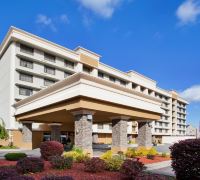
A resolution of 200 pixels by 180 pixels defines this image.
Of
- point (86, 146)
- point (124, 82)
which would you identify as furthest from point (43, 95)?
point (124, 82)

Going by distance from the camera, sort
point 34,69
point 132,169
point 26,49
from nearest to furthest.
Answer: point 132,169 < point 26,49 < point 34,69

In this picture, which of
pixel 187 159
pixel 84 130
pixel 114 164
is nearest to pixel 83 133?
pixel 84 130

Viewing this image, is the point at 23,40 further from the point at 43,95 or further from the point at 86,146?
the point at 86,146

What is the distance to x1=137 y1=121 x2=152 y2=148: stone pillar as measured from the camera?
31.5 metres

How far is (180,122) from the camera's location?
11875cm

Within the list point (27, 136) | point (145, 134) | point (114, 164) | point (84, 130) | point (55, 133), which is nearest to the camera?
point (114, 164)

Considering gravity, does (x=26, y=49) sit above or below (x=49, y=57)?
above

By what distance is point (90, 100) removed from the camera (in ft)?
72.6

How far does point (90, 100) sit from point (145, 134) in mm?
12152

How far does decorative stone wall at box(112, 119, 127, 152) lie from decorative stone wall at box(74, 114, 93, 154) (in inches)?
184

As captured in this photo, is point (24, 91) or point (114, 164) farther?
point (24, 91)

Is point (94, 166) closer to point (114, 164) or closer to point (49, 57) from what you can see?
point (114, 164)

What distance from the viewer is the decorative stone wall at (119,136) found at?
26536 millimetres

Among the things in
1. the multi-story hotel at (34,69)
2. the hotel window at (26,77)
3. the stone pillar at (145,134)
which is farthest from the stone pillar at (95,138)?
the stone pillar at (145,134)
